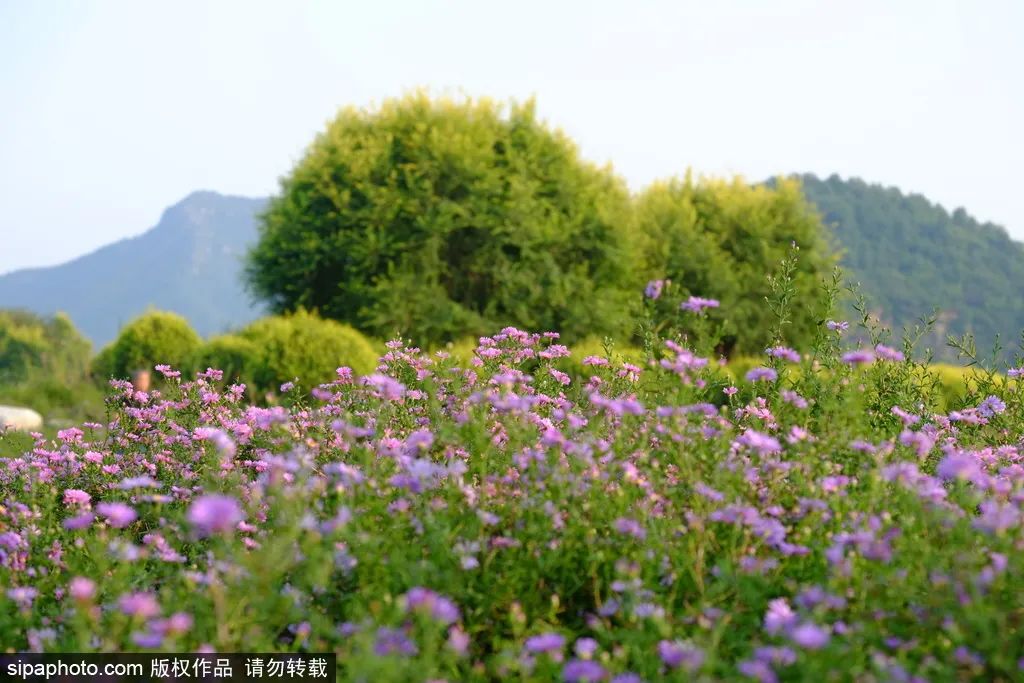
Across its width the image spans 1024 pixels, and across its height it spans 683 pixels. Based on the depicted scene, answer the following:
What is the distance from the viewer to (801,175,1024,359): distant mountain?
51.7 m

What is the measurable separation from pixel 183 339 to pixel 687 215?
10.5 meters

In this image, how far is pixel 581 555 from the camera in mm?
3125

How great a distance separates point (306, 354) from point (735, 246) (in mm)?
10792

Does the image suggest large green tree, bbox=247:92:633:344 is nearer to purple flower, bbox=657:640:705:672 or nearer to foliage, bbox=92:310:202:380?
foliage, bbox=92:310:202:380

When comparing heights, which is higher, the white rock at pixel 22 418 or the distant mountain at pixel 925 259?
the distant mountain at pixel 925 259

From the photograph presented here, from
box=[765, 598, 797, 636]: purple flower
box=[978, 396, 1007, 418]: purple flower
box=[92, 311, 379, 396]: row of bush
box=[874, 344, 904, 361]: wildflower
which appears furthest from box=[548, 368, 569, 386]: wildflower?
box=[92, 311, 379, 396]: row of bush

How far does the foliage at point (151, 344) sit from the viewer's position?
14523 millimetres

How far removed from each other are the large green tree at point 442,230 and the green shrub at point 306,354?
5.49ft

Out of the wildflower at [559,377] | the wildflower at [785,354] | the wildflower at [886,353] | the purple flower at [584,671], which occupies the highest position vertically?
the wildflower at [785,354]

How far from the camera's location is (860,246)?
2261 inches

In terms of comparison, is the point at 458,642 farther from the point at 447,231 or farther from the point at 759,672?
the point at 447,231

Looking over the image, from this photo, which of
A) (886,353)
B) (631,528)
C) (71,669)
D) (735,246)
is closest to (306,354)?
(886,353)

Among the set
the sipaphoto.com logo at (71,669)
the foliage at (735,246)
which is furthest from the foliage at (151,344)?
A: the sipaphoto.com logo at (71,669)

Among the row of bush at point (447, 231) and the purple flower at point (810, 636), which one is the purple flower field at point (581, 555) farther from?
the row of bush at point (447, 231)
